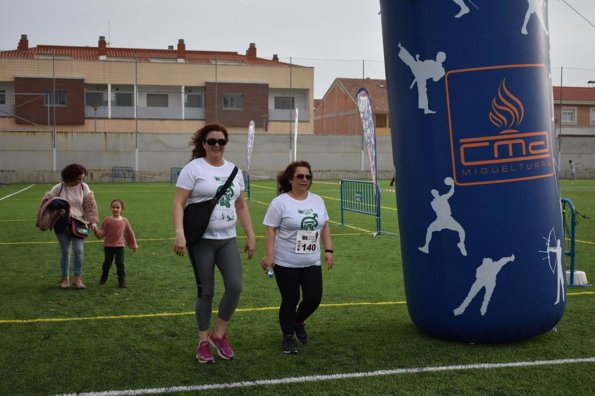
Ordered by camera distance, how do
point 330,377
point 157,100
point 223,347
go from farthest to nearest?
point 157,100, point 223,347, point 330,377

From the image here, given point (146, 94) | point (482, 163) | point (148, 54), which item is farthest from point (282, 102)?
point (482, 163)

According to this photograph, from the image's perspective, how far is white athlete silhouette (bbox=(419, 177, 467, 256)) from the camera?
6.23m

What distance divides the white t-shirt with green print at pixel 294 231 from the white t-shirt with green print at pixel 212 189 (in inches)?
19.0

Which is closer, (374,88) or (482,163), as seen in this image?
(482,163)

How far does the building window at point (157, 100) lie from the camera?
2072 inches

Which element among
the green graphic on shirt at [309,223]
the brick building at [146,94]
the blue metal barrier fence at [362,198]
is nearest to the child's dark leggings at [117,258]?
the green graphic on shirt at [309,223]

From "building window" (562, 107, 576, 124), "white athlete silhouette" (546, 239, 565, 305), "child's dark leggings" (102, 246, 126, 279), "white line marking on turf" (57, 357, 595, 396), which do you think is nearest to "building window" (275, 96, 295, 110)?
"building window" (562, 107, 576, 124)

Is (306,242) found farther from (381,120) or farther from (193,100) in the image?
(381,120)

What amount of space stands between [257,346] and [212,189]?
1.49 metres

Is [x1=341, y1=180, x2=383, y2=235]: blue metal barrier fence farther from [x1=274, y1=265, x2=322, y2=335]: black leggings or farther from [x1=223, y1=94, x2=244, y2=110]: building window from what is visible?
[x1=223, y1=94, x2=244, y2=110]: building window

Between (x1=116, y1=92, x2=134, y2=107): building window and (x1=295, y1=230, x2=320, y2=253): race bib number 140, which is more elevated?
(x1=116, y1=92, x2=134, y2=107): building window

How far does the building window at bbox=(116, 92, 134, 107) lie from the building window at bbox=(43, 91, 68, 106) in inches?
133

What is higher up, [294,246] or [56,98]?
[56,98]

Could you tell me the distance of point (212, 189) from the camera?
5.79 meters
